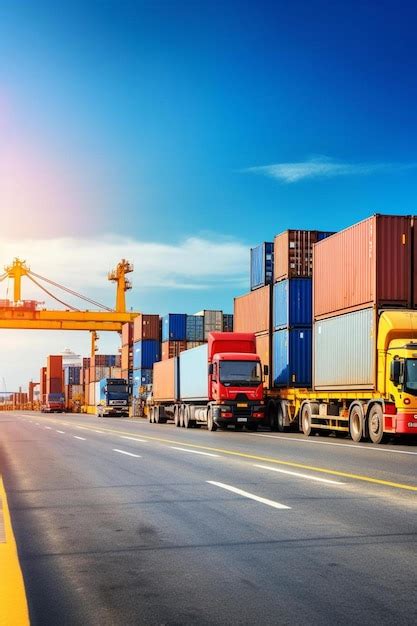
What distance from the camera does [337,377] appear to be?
23.9m

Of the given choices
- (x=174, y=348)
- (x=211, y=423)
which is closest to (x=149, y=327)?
(x=174, y=348)

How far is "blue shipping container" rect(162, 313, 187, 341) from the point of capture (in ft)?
188

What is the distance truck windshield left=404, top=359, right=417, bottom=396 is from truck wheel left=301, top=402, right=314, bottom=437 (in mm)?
6429

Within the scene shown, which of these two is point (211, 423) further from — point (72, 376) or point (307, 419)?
point (72, 376)

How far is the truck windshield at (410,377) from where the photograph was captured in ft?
64.5

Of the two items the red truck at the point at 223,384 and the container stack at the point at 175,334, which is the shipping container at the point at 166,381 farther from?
the container stack at the point at 175,334

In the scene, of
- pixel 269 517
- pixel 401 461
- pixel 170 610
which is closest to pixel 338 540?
pixel 269 517

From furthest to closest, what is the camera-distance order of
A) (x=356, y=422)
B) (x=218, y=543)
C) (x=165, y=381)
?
(x=165, y=381), (x=356, y=422), (x=218, y=543)

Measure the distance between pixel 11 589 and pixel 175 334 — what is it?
171ft

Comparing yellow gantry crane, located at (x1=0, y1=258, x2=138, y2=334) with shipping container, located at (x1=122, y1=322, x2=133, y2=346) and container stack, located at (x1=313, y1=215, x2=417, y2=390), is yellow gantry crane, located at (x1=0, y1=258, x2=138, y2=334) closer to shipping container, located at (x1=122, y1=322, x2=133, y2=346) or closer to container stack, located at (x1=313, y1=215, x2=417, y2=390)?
shipping container, located at (x1=122, y1=322, x2=133, y2=346)

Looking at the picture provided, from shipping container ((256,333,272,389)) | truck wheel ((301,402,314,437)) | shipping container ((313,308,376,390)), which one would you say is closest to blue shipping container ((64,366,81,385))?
shipping container ((256,333,272,389))

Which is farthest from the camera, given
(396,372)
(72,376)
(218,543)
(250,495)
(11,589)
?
(72,376)

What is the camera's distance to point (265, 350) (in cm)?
3272

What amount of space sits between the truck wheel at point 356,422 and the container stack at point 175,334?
35.0 metres
